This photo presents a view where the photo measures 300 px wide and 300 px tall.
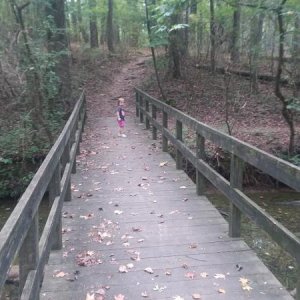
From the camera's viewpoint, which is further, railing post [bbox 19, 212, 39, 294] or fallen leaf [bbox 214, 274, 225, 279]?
fallen leaf [bbox 214, 274, 225, 279]

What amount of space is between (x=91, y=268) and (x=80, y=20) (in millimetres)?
38483

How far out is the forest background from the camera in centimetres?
1207

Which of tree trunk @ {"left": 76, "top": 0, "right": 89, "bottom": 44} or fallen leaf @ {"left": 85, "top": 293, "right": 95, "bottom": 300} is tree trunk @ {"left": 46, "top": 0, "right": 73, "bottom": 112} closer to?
fallen leaf @ {"left": 85, "top": 293, "right": 95, "bottom": 300}

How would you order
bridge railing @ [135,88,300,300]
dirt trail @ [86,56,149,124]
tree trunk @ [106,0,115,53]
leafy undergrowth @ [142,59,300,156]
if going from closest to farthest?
bridge railing @ [135,88,300,300] → leafy undergrowth @ [142,59,300,156] → dirt trail @ [86,56,149,124] → tree trunk @ [106,0,115,53]

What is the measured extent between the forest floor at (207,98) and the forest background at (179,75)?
53 millimetres

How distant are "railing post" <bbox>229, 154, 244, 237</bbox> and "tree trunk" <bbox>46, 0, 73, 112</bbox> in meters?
11.1

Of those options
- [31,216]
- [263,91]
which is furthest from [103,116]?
[31,216]

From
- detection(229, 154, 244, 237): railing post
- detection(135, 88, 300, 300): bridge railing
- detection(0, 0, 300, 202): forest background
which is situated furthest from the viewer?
detection(0, 0, 300, 202): forest background

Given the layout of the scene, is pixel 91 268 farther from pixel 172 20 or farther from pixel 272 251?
pixel 172 20

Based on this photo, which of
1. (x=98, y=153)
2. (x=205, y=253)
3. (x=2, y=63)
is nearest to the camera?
(x=205, y=253)

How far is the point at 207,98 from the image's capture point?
19328 mm

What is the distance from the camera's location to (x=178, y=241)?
5.13 meters

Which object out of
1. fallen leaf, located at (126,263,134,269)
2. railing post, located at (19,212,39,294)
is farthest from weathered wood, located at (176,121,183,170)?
railing post, located at (19,212,39,294)

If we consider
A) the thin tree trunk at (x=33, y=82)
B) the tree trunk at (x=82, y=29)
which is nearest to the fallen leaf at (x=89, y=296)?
the thin tree trunk at (x=33, y=82)
